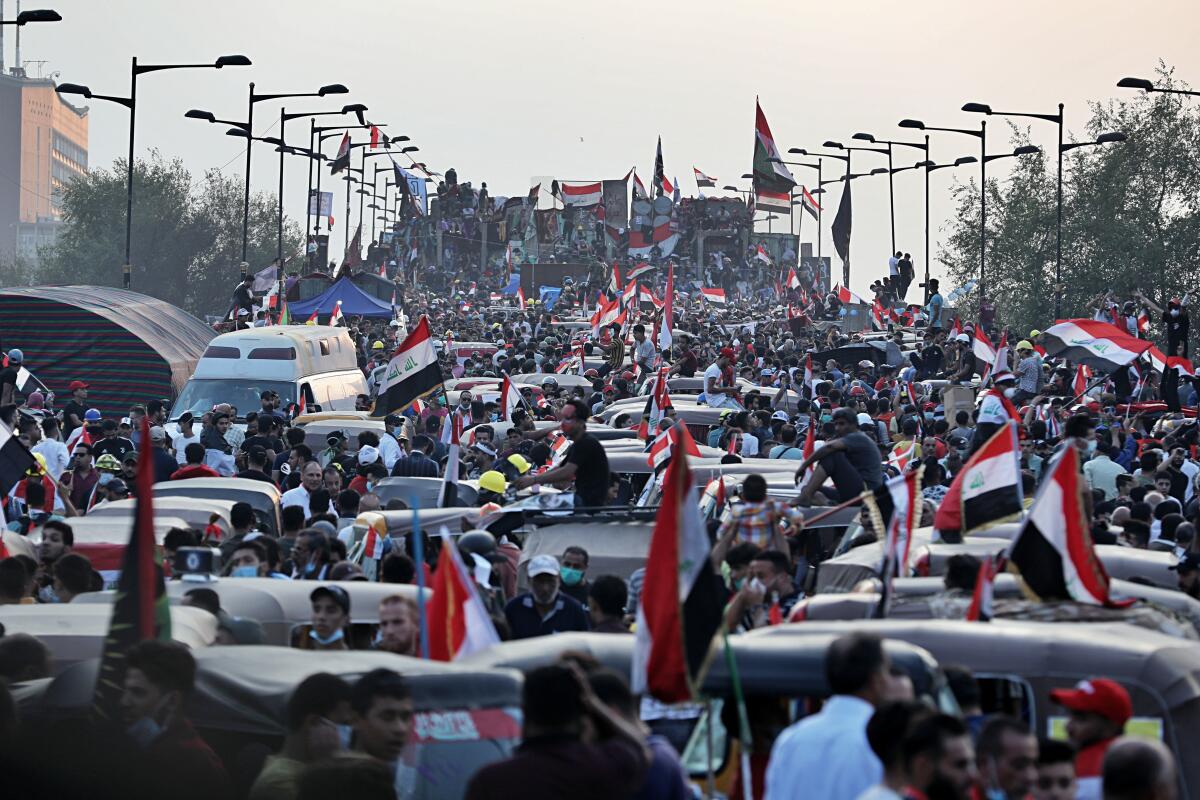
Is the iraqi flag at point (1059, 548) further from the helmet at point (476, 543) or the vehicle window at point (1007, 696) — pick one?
the helmet at point (476, 543)

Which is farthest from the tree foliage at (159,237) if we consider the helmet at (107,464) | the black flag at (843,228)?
the helmet at (107,464)

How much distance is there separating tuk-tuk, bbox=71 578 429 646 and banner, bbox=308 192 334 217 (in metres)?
65.0

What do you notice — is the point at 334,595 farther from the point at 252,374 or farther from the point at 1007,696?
the point at 252,374

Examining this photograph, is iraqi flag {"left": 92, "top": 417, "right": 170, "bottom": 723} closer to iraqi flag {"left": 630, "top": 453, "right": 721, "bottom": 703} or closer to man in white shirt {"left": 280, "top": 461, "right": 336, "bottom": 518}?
iraqi flag {"left": 630, "top": 453, "right": 721, "bottom": 703}

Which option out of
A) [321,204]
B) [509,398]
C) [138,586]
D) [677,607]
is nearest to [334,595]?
[138,586]

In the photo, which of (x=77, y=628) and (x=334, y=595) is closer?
(x=77, y=628)

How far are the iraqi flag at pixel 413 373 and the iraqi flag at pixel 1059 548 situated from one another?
1004cm

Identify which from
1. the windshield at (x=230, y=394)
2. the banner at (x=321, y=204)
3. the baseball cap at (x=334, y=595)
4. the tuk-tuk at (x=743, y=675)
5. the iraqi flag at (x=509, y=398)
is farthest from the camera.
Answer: the banner at (x=321, y=204)

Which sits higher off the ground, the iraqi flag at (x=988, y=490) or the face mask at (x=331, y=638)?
the iraqi flag at (x=988, y=490)

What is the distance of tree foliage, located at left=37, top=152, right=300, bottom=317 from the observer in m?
93.1

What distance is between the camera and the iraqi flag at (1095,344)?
23562 mm

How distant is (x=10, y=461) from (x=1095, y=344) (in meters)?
13.7

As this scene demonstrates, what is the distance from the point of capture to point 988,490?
432 inches

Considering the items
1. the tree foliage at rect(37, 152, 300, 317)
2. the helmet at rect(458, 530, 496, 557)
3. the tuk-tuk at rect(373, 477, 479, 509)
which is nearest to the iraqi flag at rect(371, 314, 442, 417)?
the tuk-tuk at rect(373, 477, 479, 509)
